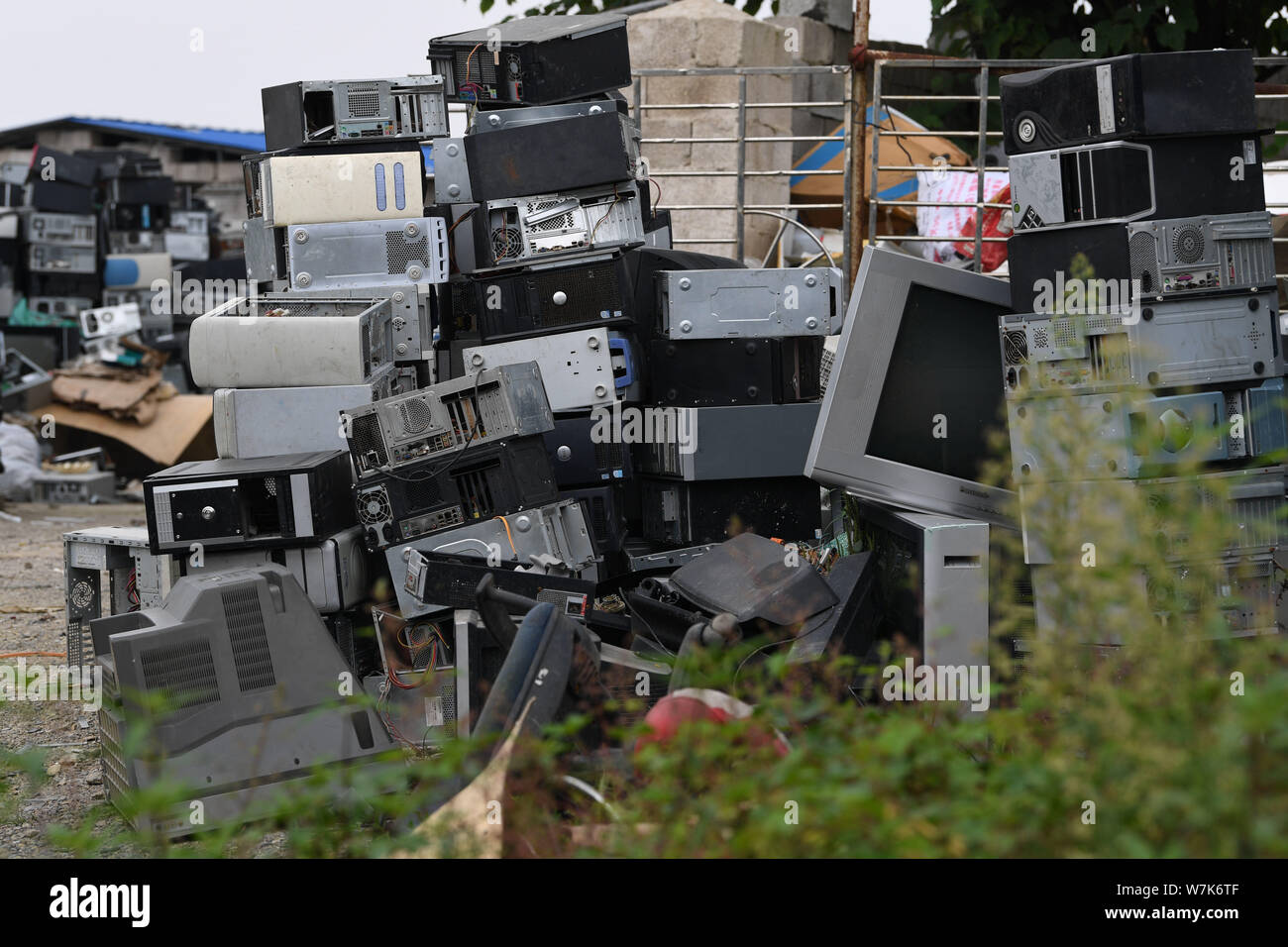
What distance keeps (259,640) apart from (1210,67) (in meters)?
3.57

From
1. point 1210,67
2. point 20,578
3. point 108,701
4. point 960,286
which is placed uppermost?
point 1210,67

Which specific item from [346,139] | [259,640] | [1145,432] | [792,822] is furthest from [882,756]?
[346,139]

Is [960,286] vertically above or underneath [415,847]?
above

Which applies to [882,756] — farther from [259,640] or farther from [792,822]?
[259,640]

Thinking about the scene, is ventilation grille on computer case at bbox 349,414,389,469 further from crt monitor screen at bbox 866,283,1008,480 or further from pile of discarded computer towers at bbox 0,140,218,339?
pile of discarded computer towers at bbox 0,140,218,339

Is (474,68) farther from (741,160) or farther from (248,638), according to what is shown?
(741,160)

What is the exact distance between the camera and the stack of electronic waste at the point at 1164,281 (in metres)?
4.05

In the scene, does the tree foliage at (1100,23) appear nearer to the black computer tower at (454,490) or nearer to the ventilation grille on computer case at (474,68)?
the ventilation grille on computer case at (474,68)

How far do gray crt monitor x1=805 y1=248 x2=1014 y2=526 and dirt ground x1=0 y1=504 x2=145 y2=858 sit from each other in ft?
8.87

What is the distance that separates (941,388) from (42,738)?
3870mm

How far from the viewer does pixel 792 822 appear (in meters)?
2.32

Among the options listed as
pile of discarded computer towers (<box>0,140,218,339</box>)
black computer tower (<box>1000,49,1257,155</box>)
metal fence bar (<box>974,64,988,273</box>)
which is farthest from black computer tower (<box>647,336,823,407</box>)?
pile of discarded computer towers (<box>0,140,218,339</box>)

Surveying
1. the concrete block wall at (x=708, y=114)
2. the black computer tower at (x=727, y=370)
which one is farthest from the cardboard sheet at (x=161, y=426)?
the black computer tower at (x=727, y=370)

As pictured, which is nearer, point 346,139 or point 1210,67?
point 1210,67
